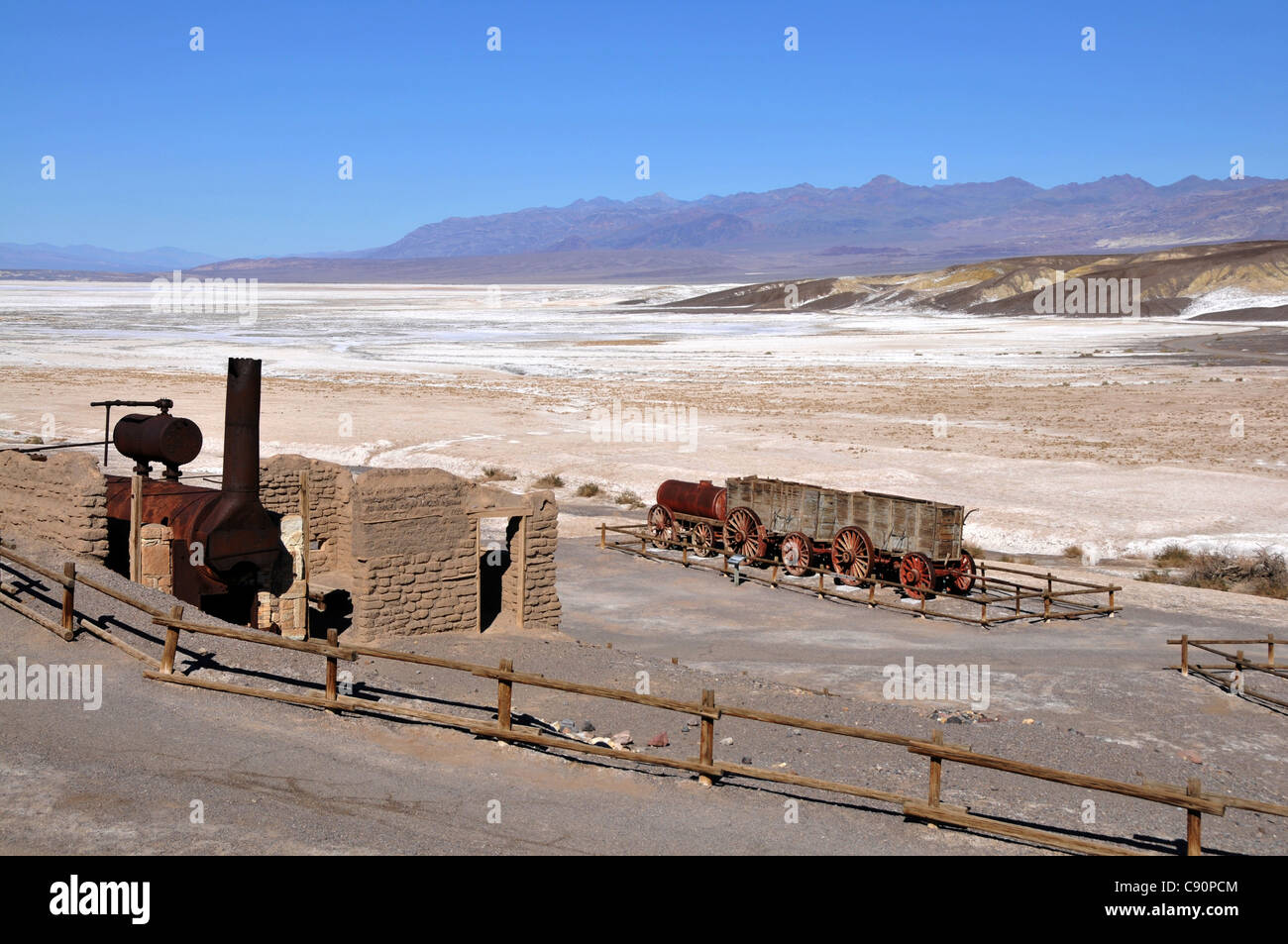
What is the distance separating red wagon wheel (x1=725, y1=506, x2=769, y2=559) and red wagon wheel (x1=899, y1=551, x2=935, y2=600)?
3.29 m

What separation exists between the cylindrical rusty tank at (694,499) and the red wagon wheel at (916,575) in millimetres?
4833

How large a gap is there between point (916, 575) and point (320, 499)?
10672 millimetres

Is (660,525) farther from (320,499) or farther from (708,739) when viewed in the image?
(708,739)

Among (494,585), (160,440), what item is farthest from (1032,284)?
(160,440)

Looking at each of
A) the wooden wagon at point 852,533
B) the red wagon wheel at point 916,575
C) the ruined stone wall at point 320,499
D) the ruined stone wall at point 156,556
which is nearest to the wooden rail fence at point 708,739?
the ruined stone wall at point 156,556

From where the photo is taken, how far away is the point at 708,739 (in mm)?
10508

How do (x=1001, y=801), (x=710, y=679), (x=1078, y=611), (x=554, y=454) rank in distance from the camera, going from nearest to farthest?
(x=1001, y=801)
(x=710, y=679)
(x=1078, y=611)
(x=554, y=454)

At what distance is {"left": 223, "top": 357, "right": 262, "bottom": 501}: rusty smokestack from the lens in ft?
50.3

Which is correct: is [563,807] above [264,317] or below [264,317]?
below

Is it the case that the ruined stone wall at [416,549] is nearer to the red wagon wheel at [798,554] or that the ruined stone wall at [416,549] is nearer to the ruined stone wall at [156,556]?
the ruined stone wall at [156,556]
